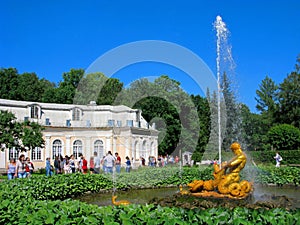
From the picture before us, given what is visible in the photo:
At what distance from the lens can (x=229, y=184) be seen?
34.9 feet

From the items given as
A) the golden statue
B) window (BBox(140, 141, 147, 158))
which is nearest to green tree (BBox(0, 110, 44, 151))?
window (BBox(140, 141, 147, 158))

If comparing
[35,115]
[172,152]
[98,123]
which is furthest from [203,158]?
[35,115]

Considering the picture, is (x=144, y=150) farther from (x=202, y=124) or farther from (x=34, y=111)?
(x=34, y=111)

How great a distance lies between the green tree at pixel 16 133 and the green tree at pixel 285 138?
25.2m

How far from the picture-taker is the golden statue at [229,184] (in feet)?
34.3

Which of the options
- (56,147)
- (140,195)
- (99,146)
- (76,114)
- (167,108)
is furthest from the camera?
(76,114)

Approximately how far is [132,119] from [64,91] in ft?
108

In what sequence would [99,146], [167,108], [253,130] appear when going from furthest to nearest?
[253,130] → [99,146] → [167,108]

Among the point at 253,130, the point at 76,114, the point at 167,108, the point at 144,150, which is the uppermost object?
the point at 76,114

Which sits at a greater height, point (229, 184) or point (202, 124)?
point (202, 124)

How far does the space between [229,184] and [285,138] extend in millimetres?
31568

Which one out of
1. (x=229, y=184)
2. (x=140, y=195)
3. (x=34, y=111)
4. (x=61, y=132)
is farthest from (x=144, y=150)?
(x=34, y=111)

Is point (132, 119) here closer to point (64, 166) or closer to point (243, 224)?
point (64, 166)

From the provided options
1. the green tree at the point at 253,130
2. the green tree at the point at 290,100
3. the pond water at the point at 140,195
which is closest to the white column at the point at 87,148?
the pond water at the point at 140,195
